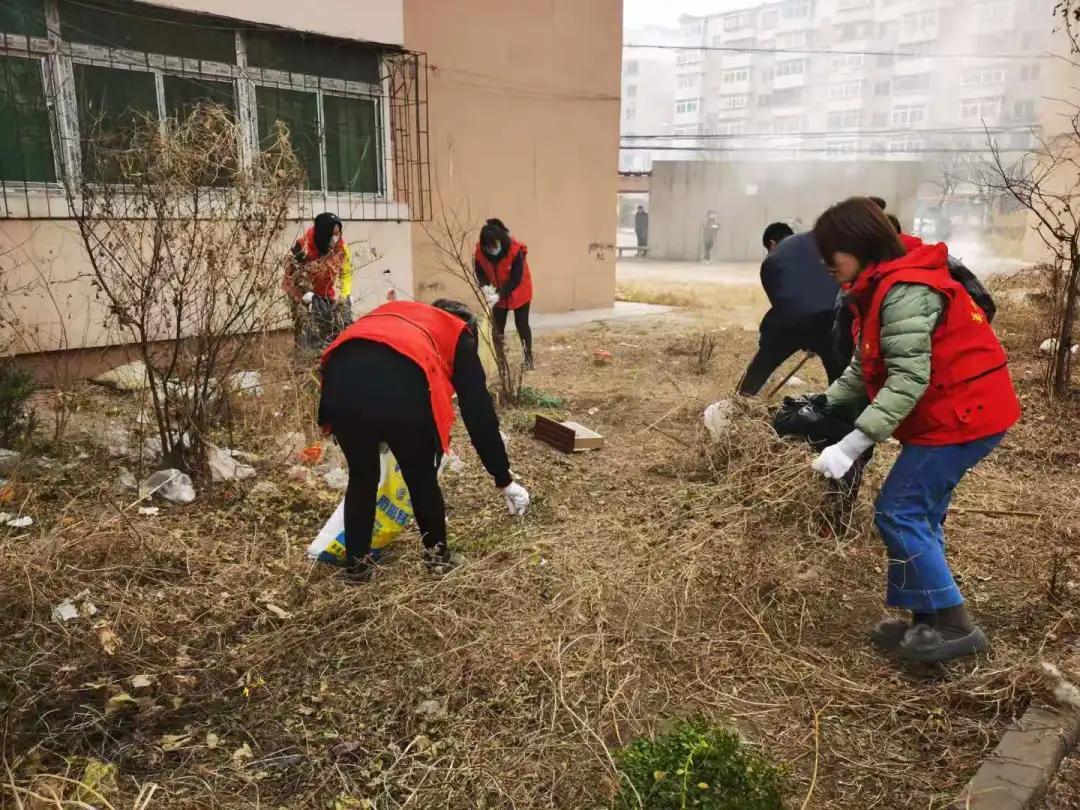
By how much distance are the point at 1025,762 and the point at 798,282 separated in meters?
2.39

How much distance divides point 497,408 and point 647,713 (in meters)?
3.53

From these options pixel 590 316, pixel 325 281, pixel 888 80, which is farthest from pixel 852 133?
pixel 325 281

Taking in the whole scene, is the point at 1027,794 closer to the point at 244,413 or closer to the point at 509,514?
the point at 509,514

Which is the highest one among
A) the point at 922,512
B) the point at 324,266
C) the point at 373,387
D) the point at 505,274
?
the point at 324,266

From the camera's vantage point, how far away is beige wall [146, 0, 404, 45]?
663cm

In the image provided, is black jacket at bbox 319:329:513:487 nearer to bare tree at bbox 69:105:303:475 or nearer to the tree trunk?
bare tree at bbox 69:105:303:475

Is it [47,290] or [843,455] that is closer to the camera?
[843,455]

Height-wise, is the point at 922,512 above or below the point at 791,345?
below

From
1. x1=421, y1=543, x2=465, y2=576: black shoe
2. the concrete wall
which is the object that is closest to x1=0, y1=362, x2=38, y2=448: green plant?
x1=421, y1=543, x2=465, y2=576: black shoe

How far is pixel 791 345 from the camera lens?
13.3 ft

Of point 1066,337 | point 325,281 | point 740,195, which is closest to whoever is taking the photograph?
point 1066,337

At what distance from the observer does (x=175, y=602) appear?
2912 millimetres

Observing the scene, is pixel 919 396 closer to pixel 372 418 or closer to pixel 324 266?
pixel 372 418

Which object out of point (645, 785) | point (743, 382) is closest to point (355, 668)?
point (645, 785)
